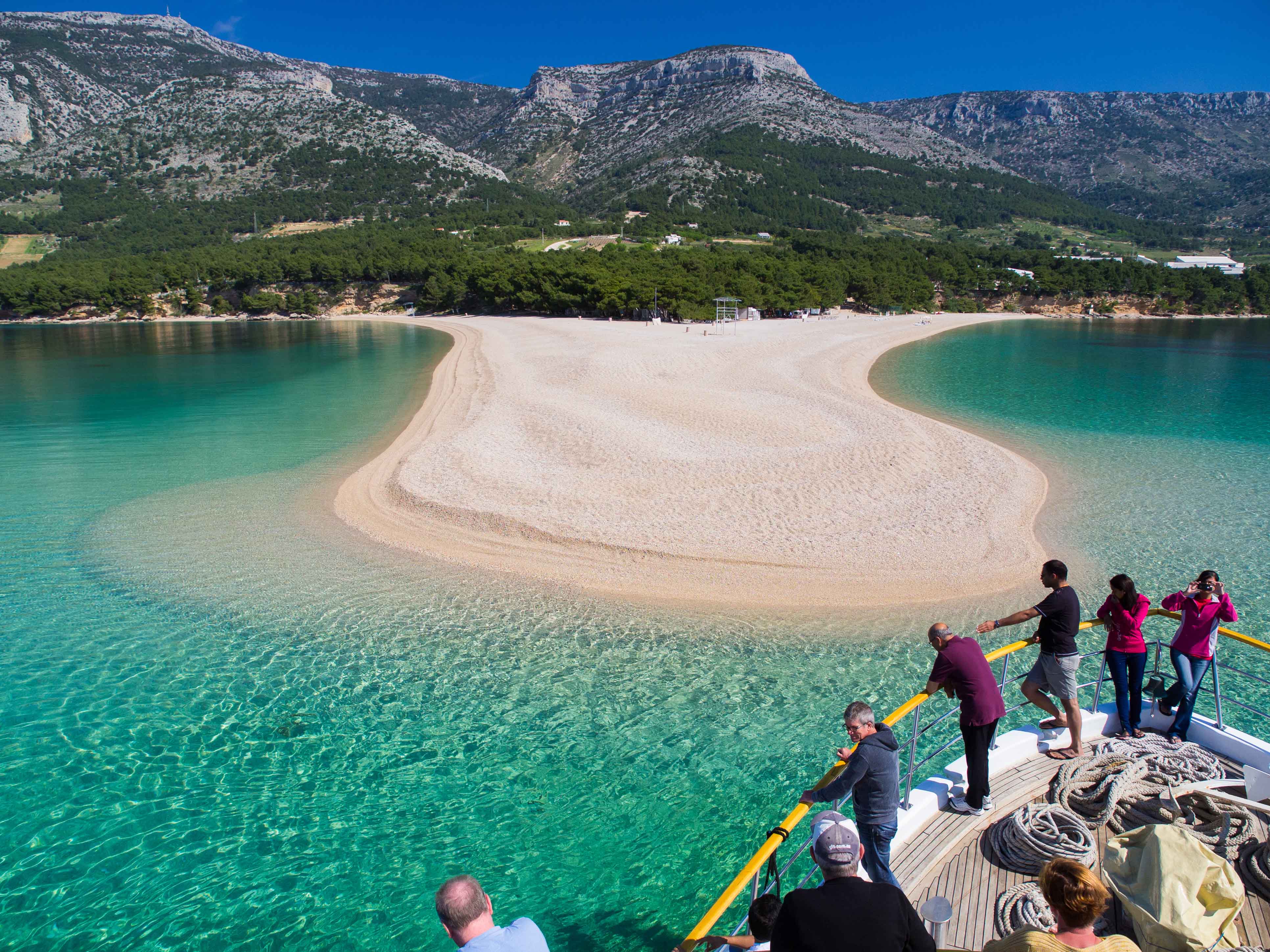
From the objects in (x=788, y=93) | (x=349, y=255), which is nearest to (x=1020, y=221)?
(x=788, y=93)

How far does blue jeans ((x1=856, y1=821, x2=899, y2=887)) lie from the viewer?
465 centimetres

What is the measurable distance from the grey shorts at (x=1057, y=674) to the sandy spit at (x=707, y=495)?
17.8 ft

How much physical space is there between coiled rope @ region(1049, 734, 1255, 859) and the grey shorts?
0.52 metres

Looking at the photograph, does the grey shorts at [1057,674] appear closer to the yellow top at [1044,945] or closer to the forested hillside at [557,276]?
the yellow top at [1044,945]

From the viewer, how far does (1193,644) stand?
20.1 ft

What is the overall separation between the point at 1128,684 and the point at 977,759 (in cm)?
216

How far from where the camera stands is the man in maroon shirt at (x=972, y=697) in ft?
17.2

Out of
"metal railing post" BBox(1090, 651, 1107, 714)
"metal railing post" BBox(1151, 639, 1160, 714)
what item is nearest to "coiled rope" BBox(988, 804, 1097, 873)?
"metal railing post" BBox(1090, 651, 1107, 714)

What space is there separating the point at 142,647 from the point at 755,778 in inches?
356

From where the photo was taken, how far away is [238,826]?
709 cm

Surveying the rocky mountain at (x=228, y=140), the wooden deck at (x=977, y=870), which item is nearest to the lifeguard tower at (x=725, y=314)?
the wooden deck at (x=977, y=870)

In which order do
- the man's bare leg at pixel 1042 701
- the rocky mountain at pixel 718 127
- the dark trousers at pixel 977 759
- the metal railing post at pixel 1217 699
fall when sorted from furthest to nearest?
the rocky mountain at pixel 718 127 < the man's bare leg at pixel 1042 701 < the metal railing post at pixel 1217 699 < the dark trousers at pixel 977 759

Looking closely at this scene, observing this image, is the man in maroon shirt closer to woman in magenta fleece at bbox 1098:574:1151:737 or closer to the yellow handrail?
the yellow handrail

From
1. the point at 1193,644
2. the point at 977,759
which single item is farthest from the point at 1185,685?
the point at 977,759
